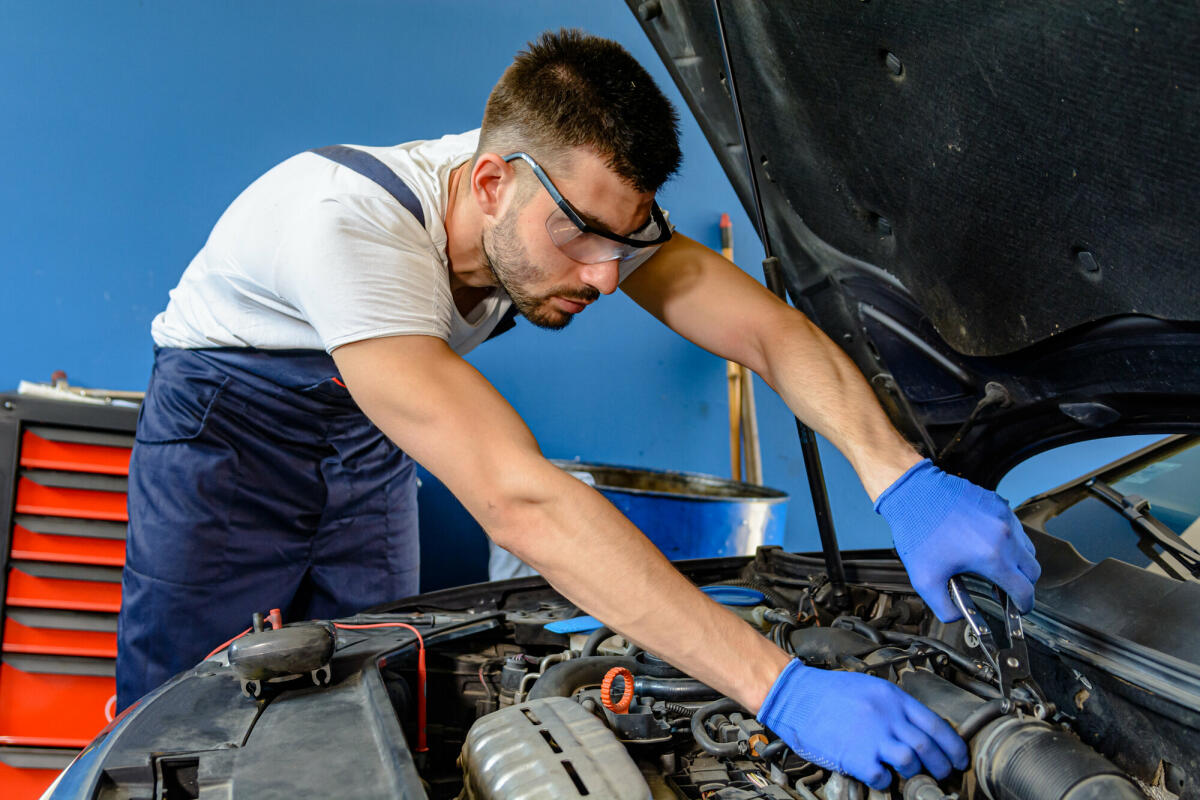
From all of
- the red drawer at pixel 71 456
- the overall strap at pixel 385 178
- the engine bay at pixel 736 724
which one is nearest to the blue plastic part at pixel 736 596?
the engine bay at pixel 736 724

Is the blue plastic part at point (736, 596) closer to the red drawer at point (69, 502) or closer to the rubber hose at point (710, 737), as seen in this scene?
the rubber hose at point (710, 737)

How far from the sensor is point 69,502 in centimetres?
185

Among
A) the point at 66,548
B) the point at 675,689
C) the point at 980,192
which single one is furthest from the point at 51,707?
the point at 980,192

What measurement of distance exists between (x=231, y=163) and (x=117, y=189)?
12.6 inches

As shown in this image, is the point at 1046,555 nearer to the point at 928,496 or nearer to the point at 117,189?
the point at 928,496

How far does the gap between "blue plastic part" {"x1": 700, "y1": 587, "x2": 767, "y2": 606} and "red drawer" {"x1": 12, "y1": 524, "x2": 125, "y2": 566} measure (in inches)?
55.0

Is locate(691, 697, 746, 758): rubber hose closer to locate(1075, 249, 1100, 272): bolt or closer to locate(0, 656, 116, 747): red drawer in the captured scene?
locate(1075, 249, 1100, 272): bolt

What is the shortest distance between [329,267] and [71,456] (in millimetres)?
1210

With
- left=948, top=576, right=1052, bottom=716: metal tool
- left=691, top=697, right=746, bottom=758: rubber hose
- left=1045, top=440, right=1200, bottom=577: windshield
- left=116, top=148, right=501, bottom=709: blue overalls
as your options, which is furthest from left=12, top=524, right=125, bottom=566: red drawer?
left=1045, top=440, right=1200, bottom=577: windshield

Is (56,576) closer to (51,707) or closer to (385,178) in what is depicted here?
(51,707)

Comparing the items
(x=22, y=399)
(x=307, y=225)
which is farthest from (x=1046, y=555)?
(x=22, y=399)

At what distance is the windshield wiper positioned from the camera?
1.03 meters

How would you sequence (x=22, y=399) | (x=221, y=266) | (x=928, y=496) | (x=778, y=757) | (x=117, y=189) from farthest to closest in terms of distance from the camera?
(x=117, y=189) < (x=22, y=399) < (x=221, y=266) < (x=928, y=496) < (x=778, y=757)

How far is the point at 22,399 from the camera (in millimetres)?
1773
